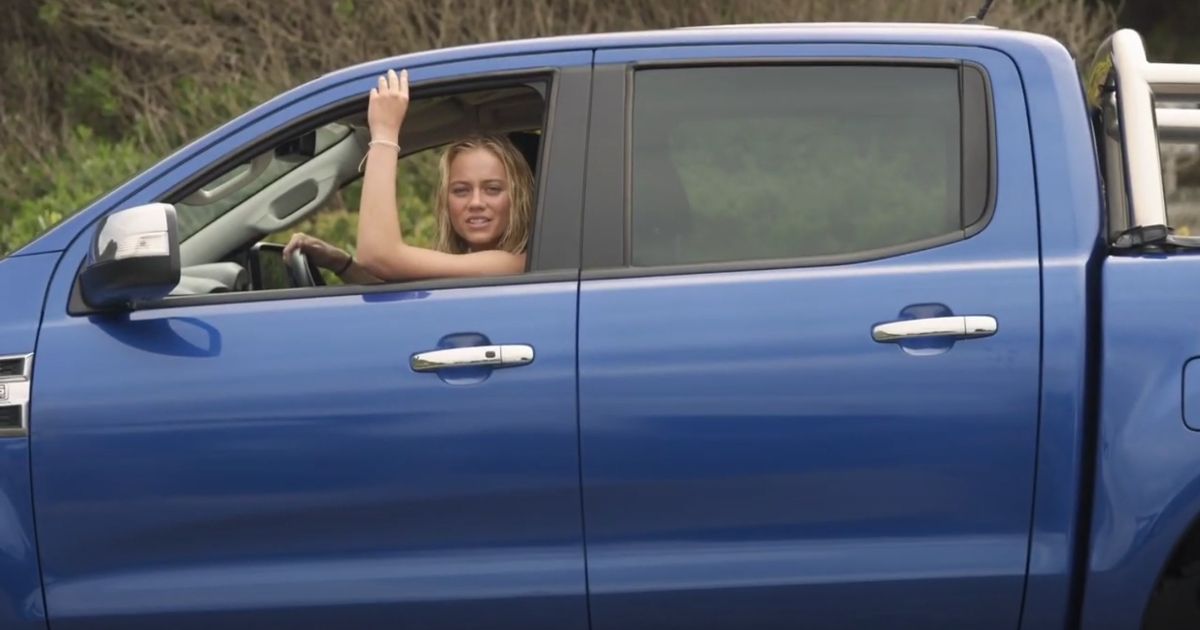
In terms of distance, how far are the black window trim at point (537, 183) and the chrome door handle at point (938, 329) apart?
650 mm

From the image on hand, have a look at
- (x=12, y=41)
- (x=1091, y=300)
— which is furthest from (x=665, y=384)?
(x=12, y=41)

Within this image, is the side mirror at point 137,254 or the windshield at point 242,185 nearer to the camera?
the side mirror at point 137,254

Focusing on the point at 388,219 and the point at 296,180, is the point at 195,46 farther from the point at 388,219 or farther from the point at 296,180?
the point at 388,219

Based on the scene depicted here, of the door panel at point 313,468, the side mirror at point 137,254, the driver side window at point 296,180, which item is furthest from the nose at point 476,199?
the side mirror at point 137,254

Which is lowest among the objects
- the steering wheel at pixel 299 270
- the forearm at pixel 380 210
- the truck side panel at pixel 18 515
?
the truck side panel at pixel 18 515

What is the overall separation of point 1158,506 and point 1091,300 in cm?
42

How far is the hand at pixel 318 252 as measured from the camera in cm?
471

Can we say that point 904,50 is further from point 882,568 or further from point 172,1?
point 172,1

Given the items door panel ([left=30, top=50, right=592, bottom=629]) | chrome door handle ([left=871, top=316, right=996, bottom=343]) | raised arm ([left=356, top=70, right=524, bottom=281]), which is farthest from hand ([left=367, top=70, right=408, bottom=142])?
chrome door handle ([left=871, top=316, right=996, bottom=343])

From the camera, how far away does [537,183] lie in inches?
163

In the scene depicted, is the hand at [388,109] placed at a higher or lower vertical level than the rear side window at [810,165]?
higher

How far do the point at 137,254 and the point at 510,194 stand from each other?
3.14ft

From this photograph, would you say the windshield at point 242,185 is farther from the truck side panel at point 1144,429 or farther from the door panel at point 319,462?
the truck side panel at point 1144,429

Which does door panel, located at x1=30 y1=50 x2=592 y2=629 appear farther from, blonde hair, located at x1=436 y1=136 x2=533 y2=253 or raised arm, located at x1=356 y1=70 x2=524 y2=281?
blonde hair, located at x1=436 y1=136 x2=533 y2=253
